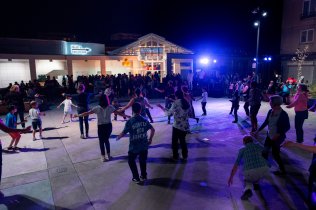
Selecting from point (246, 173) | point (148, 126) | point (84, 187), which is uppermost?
point (148, 126)

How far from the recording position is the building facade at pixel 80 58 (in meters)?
19.4

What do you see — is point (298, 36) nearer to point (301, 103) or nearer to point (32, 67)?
point (301, 103)

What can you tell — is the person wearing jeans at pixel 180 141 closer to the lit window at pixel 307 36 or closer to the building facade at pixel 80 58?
the building facade at pixel 80 58

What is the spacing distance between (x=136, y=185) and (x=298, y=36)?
27.5 metres

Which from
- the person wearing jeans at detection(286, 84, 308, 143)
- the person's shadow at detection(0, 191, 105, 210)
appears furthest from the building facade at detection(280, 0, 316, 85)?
the person's shadow at detection(0, 191, 105, 210)

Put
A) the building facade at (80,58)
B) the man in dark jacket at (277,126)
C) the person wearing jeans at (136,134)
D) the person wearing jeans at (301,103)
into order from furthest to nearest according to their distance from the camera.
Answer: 1. the building facade at (80,58)
2. the person wearing jeans at (301,103)
3. the man in dark jacket at (277,126)
4. the person wearing jeans at (136,134)

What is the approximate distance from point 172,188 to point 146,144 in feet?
3.29

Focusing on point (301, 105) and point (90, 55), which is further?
point (90, 55)

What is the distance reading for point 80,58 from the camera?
2181cm

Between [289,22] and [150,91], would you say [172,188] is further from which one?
[289,22]

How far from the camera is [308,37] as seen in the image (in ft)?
81.4

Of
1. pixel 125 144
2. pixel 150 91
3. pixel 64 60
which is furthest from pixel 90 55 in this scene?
pixel 125 144

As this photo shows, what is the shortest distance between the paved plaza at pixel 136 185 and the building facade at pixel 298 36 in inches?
761

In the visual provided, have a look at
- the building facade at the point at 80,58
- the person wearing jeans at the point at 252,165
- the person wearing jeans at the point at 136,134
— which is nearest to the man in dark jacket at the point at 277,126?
the person wearing jeans at the point at 252,165
